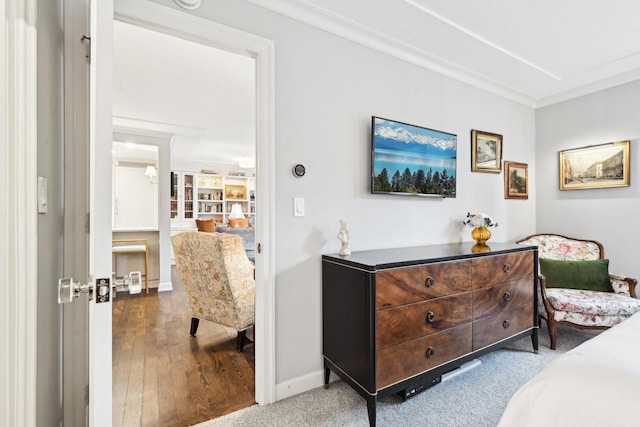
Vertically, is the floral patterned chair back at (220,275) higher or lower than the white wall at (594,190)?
lower

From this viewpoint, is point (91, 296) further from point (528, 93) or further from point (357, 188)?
point (528, 93)

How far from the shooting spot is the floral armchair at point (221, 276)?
8.02 ft

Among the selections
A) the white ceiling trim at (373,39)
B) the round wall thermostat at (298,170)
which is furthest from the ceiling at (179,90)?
the round wall thermostat at (298,170)

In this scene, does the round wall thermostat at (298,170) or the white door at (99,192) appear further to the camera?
the round wall thermostat at (298,170)

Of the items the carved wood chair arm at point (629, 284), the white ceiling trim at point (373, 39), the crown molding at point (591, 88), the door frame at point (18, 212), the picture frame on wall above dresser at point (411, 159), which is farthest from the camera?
the crown molding at point (591, 88)

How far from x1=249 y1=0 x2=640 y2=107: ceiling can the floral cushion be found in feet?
6.66

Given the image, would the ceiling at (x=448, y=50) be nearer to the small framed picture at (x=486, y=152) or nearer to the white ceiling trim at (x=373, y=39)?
the white ceiling trim at (x=373, y=39)

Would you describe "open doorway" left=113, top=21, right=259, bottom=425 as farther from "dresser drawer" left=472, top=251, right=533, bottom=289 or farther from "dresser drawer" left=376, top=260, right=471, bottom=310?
"dresser drawer" left=472, top=251, right=533, bottom=289

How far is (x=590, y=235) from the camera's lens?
3.07 meters

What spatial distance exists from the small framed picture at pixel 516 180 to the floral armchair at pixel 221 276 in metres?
2.78

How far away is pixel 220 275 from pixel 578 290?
10.4ft

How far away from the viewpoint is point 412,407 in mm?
1804

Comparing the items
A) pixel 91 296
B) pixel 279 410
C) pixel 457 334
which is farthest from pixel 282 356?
pixel 91 296

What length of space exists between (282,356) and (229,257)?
0.91 metres
